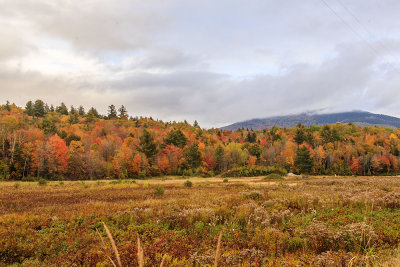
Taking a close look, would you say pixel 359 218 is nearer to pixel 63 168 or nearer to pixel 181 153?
pixel 63 168

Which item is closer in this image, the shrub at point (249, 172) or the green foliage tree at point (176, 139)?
the shrub at point (249, 172)

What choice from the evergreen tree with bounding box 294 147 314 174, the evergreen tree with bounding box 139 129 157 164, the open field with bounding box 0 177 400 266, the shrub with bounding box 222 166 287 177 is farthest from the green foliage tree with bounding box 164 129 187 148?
the open field with bounding box 0 177 400 266

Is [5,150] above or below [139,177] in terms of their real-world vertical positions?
above

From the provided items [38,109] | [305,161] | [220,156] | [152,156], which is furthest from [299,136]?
[38,109]

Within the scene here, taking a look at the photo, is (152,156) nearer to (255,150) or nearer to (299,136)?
(255,150)

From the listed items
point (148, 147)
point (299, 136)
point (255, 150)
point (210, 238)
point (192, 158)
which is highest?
point (299, 136)

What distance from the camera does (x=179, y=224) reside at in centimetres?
1034

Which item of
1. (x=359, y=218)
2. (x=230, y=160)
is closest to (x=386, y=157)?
(x=230, y=160)

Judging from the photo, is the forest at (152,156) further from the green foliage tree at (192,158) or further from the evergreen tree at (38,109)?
the evergreen tree at (38,109)

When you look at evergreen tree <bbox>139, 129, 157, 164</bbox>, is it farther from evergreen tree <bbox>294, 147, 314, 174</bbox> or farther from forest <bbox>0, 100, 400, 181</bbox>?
evergreen tree <bbox>294, 147, 314, 174</bbox>

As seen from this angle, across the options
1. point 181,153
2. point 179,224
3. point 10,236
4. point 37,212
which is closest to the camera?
point 10,236

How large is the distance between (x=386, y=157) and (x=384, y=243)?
11268 cm

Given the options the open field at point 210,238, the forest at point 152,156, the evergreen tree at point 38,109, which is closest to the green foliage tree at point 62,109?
the evergreen tree at point 38,109

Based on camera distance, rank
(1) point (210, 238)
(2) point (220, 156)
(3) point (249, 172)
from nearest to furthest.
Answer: (1) point (210, 238)
(3) point (249, 172)
(2) point (220, 156)
